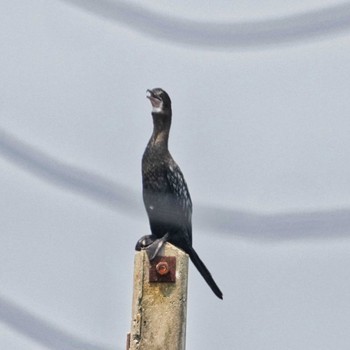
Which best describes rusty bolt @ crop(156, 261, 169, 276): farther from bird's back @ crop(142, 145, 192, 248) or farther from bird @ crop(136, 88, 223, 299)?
bird's back @ crop(142, 145, 192, 248)

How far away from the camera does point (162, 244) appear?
988 centimetres

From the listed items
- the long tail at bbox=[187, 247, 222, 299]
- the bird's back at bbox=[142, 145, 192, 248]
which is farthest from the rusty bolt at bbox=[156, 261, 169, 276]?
the bird's back at bbox=[142, 145, 192, 248]

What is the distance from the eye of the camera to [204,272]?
12828 millimetres

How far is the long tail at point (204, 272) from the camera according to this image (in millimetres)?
12609

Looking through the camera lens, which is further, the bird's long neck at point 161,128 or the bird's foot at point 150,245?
the bird's long neck at point 161,128

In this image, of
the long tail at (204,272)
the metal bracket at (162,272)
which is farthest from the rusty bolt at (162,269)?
the long tail at (204,272)

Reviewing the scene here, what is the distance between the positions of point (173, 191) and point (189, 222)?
14.0 inches

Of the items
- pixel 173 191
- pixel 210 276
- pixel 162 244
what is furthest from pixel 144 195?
pixel 162 244

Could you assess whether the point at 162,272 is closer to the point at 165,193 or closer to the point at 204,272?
the point at 204,272

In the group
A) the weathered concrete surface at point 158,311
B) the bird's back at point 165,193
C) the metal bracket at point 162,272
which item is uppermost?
the bird's back at point 165,193

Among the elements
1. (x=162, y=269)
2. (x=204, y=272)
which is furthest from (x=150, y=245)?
(x=204, y=272)

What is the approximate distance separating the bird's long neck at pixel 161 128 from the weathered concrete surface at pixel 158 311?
3.47 m

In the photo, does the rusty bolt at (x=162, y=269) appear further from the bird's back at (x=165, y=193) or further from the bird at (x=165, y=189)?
the bird's back at (x=165, y=193)

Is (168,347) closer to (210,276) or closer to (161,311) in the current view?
(161,311)
